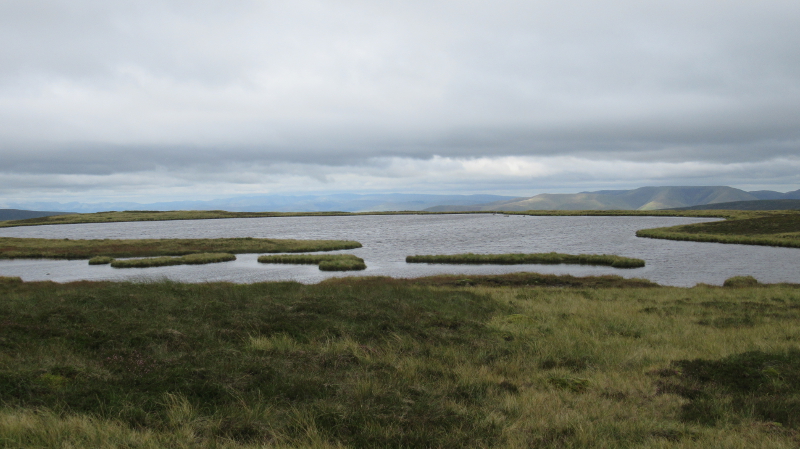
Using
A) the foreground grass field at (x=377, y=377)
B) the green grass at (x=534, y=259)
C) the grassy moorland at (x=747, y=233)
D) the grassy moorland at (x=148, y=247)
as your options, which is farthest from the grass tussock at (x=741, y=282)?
the grassy moorland at (x=148, y=247)

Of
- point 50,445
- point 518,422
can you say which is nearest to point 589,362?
point 518,422

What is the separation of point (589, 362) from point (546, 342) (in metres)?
2.32

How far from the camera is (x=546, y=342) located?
1639 cm

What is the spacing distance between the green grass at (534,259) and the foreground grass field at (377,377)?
3695 cm

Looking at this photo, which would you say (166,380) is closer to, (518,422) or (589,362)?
(518,422)

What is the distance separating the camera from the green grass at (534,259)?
57.3m

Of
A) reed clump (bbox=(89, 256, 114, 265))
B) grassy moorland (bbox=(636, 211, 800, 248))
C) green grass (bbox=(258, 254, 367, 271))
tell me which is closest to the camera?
green grass (bbox=(258, 254, 367, 271))

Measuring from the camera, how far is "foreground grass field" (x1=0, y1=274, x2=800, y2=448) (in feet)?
27.1

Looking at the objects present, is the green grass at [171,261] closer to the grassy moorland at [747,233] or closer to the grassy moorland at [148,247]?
the grassy moorland at [148,247]

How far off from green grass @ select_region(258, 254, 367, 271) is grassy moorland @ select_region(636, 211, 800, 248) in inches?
2529

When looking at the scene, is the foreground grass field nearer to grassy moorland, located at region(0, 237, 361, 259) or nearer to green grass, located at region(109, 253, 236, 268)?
green grass, located at region(109, 253, 236, 268)

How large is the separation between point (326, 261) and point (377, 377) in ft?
159

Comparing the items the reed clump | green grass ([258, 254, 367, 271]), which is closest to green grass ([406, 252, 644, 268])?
green grass ([258, 254, 367, 271])

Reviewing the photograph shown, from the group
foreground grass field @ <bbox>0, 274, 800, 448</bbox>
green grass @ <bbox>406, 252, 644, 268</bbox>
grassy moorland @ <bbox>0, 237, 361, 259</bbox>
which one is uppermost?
foreground grass field @ <bbox>0, 274, 800, 448</bbox>
